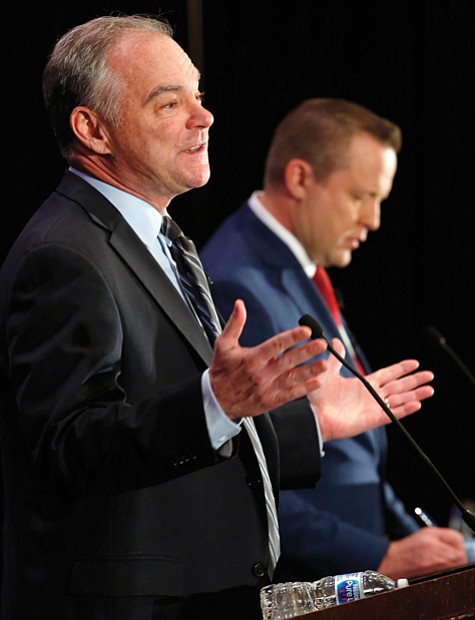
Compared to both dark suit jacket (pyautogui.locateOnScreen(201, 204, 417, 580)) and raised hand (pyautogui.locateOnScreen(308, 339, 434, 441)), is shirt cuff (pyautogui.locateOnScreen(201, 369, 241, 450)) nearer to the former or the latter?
raised hand (pyautogui.locateOnScreen(308, 339, 434, 441))

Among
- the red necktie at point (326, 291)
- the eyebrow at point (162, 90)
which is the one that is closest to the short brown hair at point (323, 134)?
the red necktie at point (326, 291)

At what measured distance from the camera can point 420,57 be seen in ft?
13.8

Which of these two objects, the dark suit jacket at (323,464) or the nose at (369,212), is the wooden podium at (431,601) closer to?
the dark suit jacket at (323,464)

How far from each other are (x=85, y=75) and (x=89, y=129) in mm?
97

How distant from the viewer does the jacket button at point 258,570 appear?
6.61 ft

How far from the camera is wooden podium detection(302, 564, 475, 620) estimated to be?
62.0 inches

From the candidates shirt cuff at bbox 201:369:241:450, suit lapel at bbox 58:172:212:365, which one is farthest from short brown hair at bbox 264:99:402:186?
shirt cuff at bbox 201:369:241:450

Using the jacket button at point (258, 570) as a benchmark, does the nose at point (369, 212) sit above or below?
above

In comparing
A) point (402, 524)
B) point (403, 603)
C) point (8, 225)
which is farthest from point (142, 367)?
point (402, 524)

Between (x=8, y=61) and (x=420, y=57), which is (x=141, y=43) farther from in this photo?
(x=420, y=57)

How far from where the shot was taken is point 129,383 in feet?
6.30

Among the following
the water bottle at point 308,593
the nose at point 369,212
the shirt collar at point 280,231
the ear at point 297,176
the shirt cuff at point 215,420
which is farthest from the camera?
the nose at point 369,212

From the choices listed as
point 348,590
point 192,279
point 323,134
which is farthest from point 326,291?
point 348,590

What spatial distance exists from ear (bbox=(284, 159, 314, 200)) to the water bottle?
1767mm
